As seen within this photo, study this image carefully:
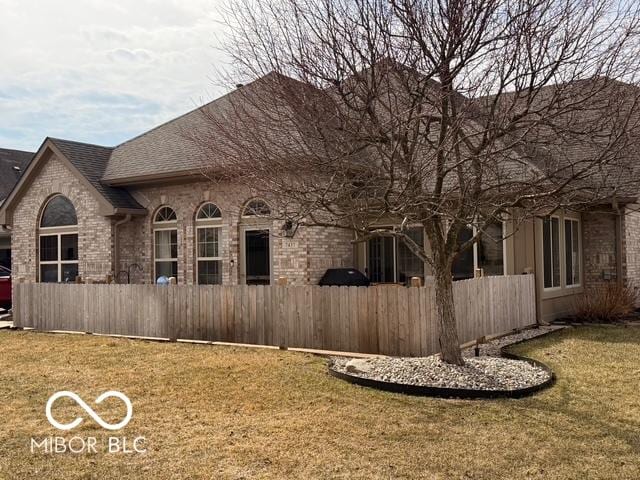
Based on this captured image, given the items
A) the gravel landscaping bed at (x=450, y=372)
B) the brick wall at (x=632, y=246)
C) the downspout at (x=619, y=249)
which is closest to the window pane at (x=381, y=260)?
the downspout at (x=619, y=249)

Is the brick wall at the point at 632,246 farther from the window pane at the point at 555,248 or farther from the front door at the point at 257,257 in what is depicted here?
the front door at the point at 257,257

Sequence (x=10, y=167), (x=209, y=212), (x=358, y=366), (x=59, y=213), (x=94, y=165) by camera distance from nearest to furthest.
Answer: (x=358, y=366)
(x=209, y=212)
(x=94, y=165)
(x=59, y=213)
(x=10, y=167)

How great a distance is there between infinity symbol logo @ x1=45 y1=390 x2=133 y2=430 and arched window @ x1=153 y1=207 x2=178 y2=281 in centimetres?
909

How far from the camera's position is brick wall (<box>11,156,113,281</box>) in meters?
16.5

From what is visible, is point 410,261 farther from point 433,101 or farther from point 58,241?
point 58,241

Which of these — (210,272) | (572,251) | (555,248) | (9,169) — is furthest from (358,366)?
(9,169)

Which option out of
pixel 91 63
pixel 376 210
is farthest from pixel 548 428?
pixel 91 63

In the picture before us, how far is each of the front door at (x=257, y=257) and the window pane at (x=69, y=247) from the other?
5605 mm

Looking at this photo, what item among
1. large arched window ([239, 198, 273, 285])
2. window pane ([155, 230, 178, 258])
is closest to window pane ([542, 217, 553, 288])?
large arched window ([239, 198, 273, 285])

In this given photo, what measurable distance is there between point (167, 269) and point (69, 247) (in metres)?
3.25

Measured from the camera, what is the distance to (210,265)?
1557cm

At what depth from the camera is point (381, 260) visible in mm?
14555

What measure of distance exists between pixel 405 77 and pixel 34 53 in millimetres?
9009
